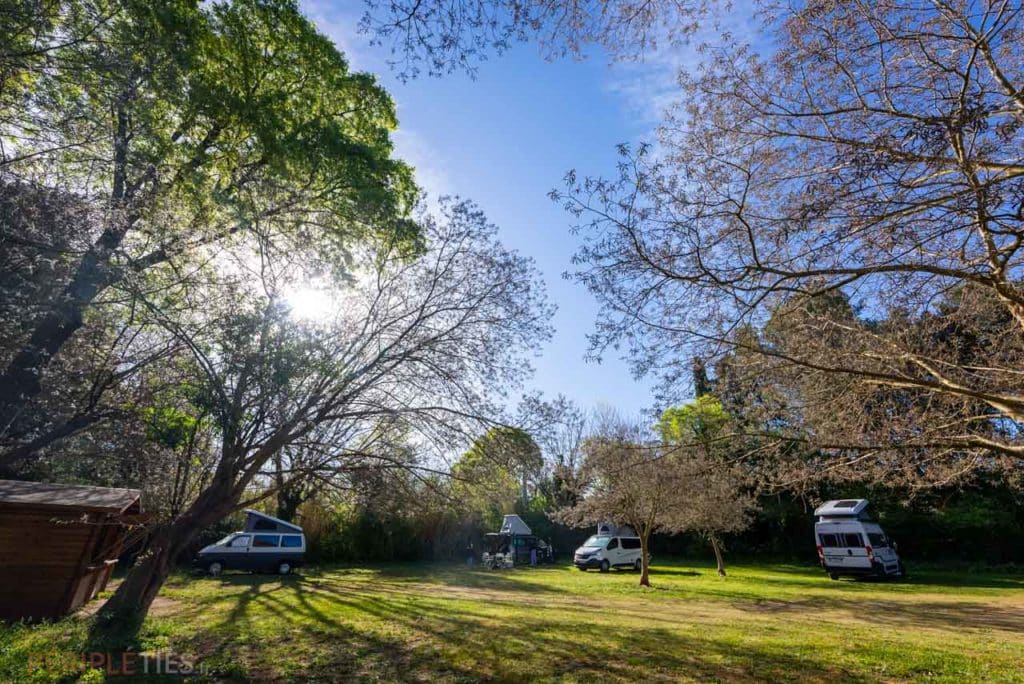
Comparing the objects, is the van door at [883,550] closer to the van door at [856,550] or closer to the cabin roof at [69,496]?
the van door at [856,550]

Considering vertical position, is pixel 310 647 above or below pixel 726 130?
below

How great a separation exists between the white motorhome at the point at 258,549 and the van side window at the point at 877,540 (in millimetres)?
22052

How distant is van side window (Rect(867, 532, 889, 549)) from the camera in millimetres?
20688

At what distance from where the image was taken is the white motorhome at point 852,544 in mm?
20531

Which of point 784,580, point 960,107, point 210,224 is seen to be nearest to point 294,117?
point 210,224

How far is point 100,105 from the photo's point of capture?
5.79m

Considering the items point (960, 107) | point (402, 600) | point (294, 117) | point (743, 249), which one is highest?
point (294, 117)

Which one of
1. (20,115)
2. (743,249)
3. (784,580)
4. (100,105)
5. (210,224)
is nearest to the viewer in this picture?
(20,115)

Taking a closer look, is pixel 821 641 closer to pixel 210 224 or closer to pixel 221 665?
pixel 221 665

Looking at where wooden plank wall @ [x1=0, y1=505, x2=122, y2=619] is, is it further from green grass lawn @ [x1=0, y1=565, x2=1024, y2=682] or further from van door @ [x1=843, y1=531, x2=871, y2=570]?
van door @ [x1=843, y1=531, x2=871, y2=570]

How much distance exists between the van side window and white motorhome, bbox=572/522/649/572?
31.6 feet

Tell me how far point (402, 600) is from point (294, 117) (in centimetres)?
1094

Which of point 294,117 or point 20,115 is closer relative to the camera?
point 20,115

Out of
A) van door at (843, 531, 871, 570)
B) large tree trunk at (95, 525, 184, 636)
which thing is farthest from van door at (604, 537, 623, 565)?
large tree trunk at (95, 525, 184, 636)
